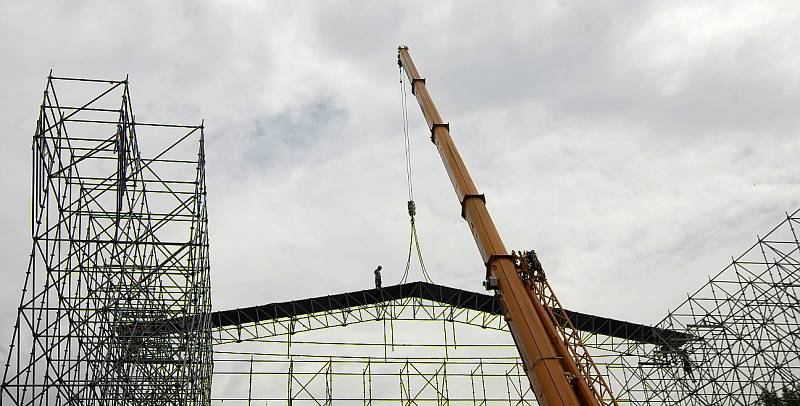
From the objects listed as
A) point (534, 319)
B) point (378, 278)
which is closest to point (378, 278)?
point (378, 278)

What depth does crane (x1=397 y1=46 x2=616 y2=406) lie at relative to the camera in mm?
13109

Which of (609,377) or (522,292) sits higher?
(609,377)

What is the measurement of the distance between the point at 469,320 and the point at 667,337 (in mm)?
7681

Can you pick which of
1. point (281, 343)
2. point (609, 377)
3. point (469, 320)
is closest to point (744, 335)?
point (609, 377)

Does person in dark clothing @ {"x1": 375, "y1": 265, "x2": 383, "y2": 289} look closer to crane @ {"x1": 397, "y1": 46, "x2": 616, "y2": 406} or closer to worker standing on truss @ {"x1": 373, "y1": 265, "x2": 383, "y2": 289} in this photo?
worker standing on truss @ {"x1": 373, "y1": 265, "x2": 383, "y2": 289}

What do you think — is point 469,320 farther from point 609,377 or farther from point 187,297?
point 187,297

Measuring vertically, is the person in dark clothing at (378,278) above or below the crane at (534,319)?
above

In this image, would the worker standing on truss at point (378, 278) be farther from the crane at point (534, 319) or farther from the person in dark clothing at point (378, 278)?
the crane at point (534, 319)

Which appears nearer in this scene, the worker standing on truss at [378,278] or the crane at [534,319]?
the crane at [534,319]

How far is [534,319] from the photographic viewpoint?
14.0m

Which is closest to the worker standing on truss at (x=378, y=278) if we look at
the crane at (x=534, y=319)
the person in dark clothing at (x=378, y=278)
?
the person in dark clothing at (x=378, y=278)

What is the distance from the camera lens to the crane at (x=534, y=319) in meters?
13.1

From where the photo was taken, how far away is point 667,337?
2953 centimetres

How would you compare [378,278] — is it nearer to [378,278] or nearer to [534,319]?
[378,278]
